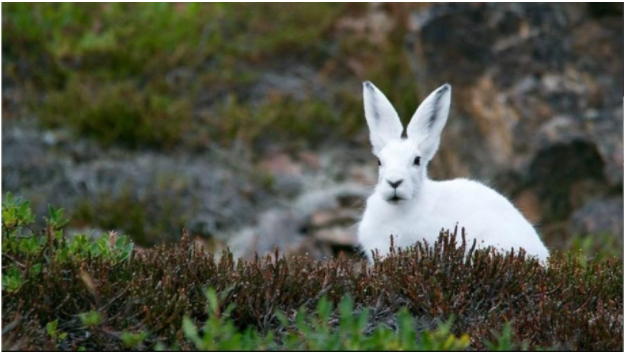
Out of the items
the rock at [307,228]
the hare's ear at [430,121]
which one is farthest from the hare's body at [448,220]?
the rock at [307,228]

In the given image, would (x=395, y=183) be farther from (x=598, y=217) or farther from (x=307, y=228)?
(x=307, y=228)

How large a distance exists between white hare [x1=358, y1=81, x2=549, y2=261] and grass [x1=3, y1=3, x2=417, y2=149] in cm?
640

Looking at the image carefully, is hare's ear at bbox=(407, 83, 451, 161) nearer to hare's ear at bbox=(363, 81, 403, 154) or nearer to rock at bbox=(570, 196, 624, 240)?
hare's ear at bbox=(363, 81, 403, 154)

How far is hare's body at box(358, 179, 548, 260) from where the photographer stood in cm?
620

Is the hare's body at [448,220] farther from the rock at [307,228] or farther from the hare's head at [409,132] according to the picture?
the rock at [307,228]

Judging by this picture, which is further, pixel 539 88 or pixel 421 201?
pixel 539 88

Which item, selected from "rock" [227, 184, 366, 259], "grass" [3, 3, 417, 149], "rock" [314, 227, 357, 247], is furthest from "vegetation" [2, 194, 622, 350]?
"grass" [3, 3, 417, 149]

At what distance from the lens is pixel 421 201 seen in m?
6.32

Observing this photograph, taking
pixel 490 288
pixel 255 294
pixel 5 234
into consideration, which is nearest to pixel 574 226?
pixel 490 288

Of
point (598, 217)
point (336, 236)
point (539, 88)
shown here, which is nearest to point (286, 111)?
point (336, 236)

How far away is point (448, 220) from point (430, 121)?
0.66 metres

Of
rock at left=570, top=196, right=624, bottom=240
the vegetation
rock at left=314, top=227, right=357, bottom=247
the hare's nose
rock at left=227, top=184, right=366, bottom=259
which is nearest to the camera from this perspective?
the vegetation

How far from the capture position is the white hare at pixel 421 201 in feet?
20.3

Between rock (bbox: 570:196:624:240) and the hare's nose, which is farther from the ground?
rock (bbox: 570:196:624:240)
